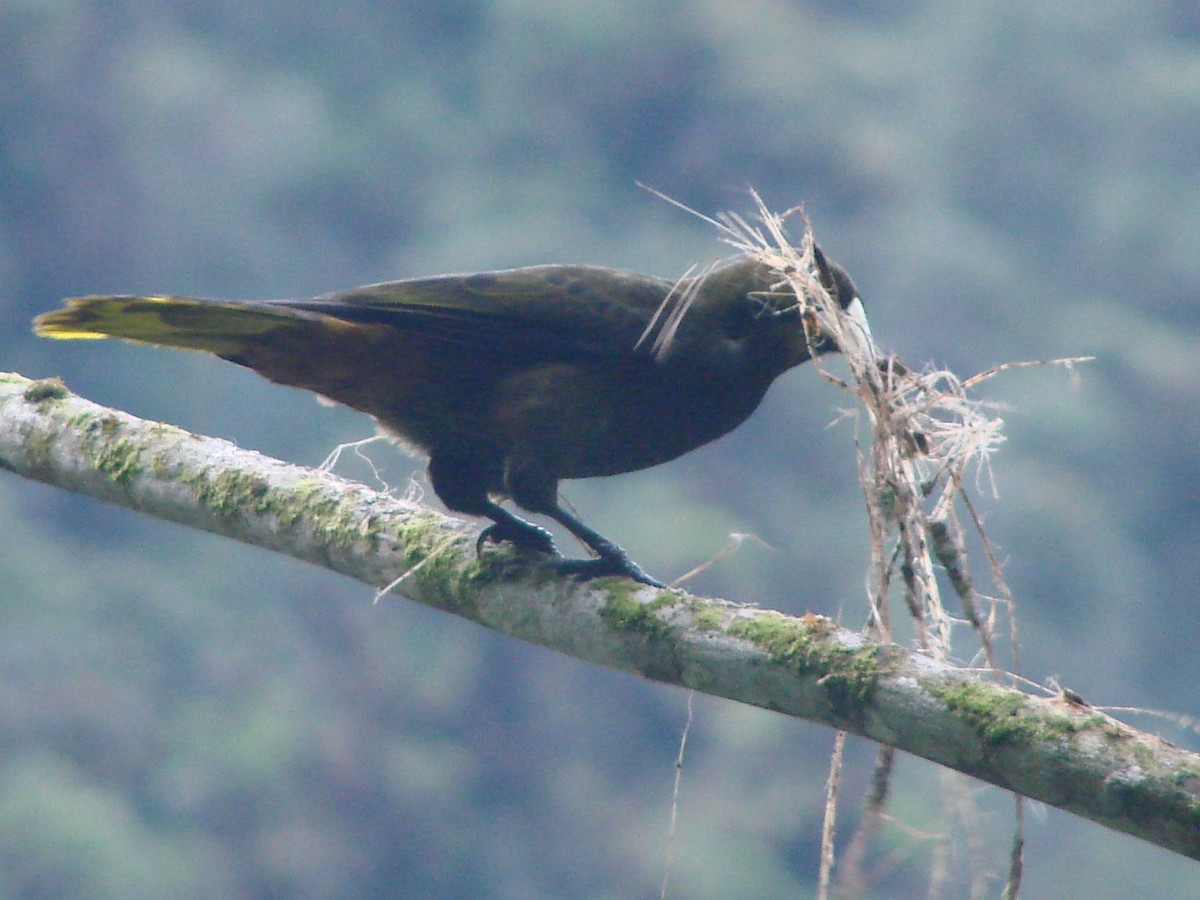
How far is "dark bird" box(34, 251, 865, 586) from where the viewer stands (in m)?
3.04

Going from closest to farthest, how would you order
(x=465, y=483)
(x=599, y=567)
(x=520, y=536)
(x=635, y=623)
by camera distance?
(x=635, y=623) < (x=599, y=567) < (x=520, y=536) < (x=465, y=483)

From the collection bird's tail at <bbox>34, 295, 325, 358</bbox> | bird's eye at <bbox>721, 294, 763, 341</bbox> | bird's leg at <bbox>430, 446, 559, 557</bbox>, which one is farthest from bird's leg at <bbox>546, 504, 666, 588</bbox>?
bird's tail at <bbox>34, 295, 325, 358</bbox>

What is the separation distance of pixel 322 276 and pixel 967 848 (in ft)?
53.8

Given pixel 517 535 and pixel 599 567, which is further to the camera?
pixel 517 535

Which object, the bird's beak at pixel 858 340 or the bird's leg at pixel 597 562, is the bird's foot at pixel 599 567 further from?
the bird's beak at pixel 858 340

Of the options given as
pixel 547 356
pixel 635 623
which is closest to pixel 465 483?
pixel 547 356

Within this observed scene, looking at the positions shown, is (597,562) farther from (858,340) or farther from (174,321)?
(174,321)

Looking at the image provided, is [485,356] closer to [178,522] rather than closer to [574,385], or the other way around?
[574,385]

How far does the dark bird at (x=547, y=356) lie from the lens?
9.99 ft

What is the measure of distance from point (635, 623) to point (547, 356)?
2.85 feet

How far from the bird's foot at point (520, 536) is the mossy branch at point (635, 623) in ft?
0.17

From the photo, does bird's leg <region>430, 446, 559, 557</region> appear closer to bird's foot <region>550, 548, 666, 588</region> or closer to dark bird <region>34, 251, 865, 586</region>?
dark bird <region>34, 251, 865, 586</region>

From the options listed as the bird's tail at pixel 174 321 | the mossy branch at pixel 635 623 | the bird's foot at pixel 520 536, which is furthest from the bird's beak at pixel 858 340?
the bird's tail at pixel 174 321

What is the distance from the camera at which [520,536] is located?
307 centimetres
